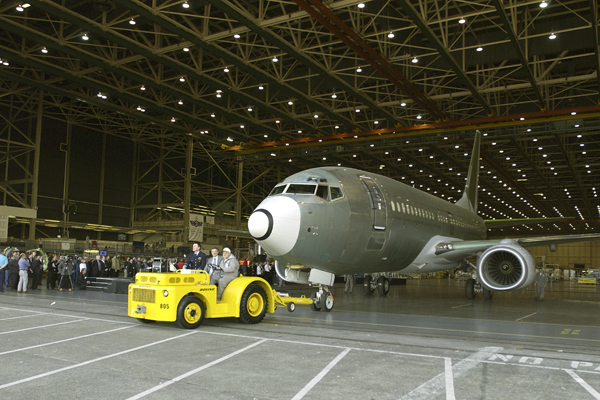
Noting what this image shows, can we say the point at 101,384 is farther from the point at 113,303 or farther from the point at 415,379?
the point at 113,303

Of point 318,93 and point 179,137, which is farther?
point 179,137

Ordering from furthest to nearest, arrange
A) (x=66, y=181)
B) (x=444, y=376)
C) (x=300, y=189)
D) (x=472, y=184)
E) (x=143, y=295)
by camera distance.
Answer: (x=66, y=181)
(x=472, y=184)
(x=300, y=189)
(x=143, y=295)
(x=444, y=376)

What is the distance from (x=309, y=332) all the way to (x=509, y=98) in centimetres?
2931

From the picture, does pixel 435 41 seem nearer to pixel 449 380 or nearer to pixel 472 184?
pixel 472 184

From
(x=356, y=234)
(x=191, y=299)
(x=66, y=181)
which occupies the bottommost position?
(x=191, y=299)

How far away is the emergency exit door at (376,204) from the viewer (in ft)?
42.8

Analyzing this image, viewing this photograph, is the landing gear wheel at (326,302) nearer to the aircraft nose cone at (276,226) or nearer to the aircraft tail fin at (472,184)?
the aircraft nose cone at (276,226)

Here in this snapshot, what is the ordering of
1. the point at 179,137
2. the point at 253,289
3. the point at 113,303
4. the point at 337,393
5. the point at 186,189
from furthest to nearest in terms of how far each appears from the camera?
the point at 179,137, the point at 186,189, the point at 113,303, the point at 253,289, the point at 337,393

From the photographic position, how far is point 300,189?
11953 millimetres

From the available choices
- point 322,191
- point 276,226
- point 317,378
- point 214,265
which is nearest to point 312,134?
point 322,191

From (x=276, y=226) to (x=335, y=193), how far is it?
2.12 m

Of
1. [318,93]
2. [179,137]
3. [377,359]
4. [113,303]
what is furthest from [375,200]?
[179,137]

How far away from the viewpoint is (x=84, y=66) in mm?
30438

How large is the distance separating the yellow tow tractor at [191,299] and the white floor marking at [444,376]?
4.84 meters
